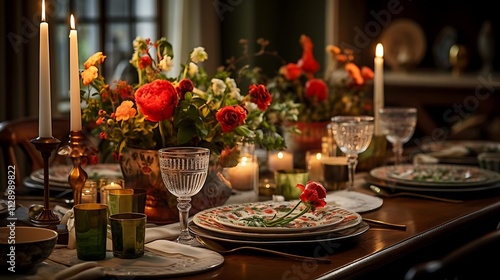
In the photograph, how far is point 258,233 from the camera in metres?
1.43

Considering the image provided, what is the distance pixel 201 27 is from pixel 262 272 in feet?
11.1

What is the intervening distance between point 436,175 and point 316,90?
0.40 metres

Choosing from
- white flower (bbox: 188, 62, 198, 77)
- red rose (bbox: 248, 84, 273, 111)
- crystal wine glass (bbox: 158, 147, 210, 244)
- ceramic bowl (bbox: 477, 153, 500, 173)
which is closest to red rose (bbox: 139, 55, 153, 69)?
white flower (bbox: 188, 62, 198, 77)

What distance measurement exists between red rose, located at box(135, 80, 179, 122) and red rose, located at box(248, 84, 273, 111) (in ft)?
0.75

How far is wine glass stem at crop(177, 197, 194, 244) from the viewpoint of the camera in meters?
1.46

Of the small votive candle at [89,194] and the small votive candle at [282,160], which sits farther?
the small votive candle at [282,160]

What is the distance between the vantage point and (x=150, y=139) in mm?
1679

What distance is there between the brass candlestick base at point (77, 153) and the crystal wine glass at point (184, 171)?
0.61 ft

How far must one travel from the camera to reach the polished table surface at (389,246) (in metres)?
1.30

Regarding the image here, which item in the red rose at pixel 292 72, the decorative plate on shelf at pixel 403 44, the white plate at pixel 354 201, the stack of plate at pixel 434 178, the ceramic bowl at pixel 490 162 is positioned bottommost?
the white plate at pixel 354 201

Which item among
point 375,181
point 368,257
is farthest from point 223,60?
point 368,257

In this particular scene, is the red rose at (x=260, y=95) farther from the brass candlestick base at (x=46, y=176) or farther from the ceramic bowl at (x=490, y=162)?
the ceramic bowl at (x=490, y=162)

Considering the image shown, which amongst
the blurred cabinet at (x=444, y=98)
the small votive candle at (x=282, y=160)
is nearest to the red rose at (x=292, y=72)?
the small votive candle at (x=282, y=160)

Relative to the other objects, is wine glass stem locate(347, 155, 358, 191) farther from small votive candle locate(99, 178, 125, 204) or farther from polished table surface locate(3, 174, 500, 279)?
small votive candle locate(99, 178, 125, 204)
